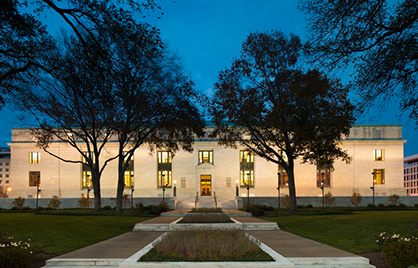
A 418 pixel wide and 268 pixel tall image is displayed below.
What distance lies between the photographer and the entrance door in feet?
203

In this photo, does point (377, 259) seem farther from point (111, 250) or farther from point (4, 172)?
point (4, 172)

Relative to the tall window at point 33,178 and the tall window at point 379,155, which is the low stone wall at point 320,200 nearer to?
the tall window at point 379,155

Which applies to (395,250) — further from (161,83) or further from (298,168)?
(298,168)

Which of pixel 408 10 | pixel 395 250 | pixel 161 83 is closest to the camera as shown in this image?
pixel 395 250

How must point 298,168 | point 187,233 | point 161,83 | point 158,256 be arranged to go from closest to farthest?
point 158,256
point 187,233
point 161,83
point 298,168

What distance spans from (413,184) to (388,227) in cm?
15076

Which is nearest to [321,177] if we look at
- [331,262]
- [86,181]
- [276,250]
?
[86,181]

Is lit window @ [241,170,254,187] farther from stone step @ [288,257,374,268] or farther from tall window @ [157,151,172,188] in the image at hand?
stone step @ [288,257,374,268]

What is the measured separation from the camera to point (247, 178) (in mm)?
62375

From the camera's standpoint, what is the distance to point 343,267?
13625mm

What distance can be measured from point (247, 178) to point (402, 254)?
1956 inches

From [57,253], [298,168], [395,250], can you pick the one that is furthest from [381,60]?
[298,168]

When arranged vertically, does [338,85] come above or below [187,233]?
above

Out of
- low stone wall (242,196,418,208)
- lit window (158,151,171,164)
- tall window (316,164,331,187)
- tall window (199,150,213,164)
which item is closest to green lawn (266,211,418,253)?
low stone wall (242,196,418,208)
